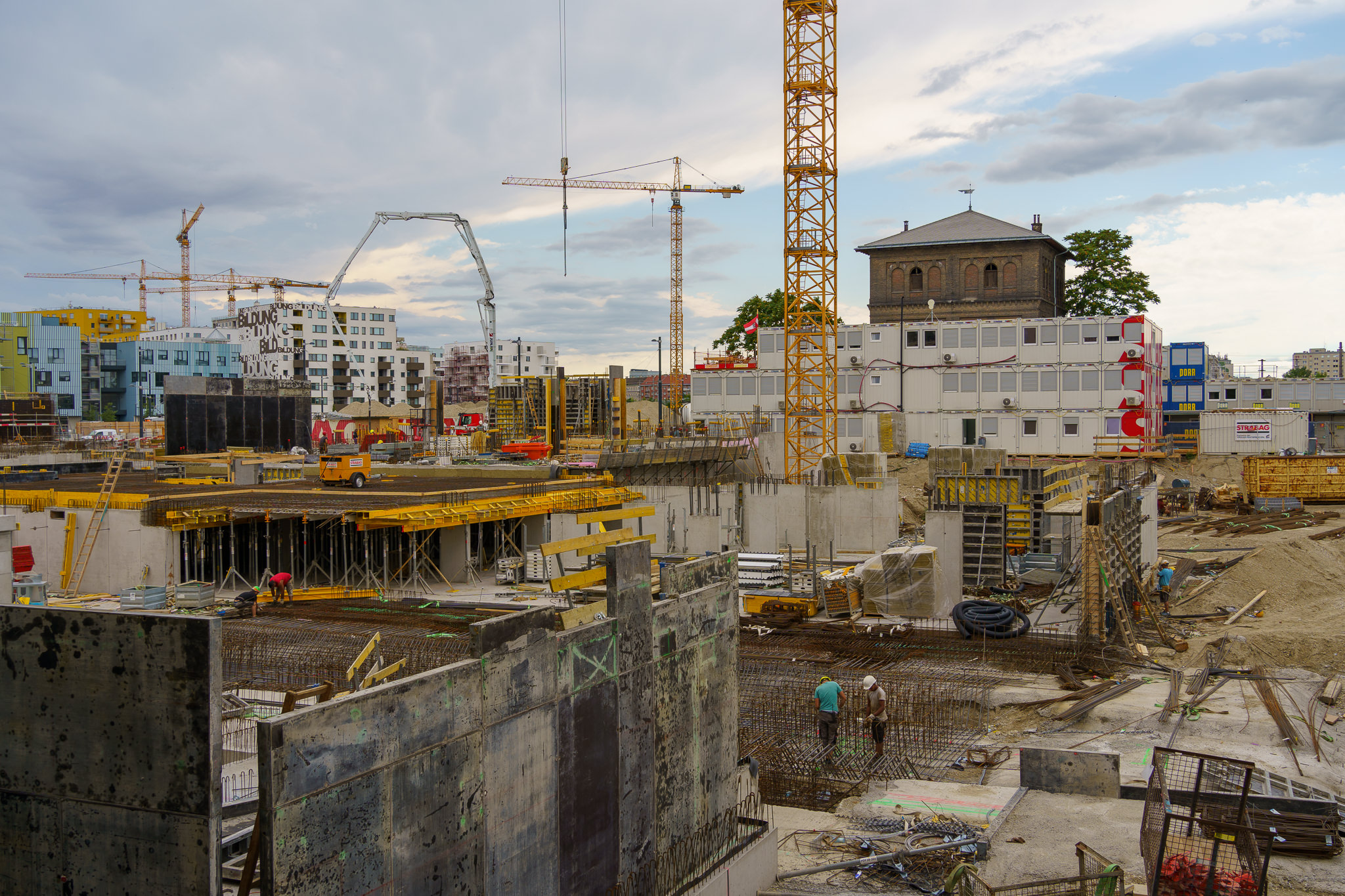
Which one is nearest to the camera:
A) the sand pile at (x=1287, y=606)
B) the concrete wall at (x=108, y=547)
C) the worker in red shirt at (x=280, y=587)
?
the sand pile at (x=1287, y=606)

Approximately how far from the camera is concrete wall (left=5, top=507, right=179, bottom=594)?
3147 centimetres

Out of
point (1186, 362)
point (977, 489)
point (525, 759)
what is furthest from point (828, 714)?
point (1186, 362)

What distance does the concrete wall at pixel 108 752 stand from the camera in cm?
674

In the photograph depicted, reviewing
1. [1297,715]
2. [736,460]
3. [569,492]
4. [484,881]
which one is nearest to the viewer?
[484,881]

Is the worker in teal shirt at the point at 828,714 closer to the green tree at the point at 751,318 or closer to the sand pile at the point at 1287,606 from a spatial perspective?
the sand pile at the point at 1287,606

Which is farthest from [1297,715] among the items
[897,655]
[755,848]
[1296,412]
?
[1296,412]

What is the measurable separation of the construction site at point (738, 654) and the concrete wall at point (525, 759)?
0.03 m

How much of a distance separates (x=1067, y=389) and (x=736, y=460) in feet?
66.5

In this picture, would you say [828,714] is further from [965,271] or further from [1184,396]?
[1184,396]

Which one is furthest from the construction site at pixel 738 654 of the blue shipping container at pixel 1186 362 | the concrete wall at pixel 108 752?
the blue shipping container at pixel 1186 362

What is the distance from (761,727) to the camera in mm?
16922

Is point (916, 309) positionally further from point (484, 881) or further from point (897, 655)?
point (484, 881)

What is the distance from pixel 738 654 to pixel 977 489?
2154cm

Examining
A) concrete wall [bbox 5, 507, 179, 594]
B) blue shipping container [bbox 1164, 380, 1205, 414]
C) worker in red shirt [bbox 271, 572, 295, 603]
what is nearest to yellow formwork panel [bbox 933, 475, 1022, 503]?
worker in red shirt [bbox 271, 572, 295, 603]
